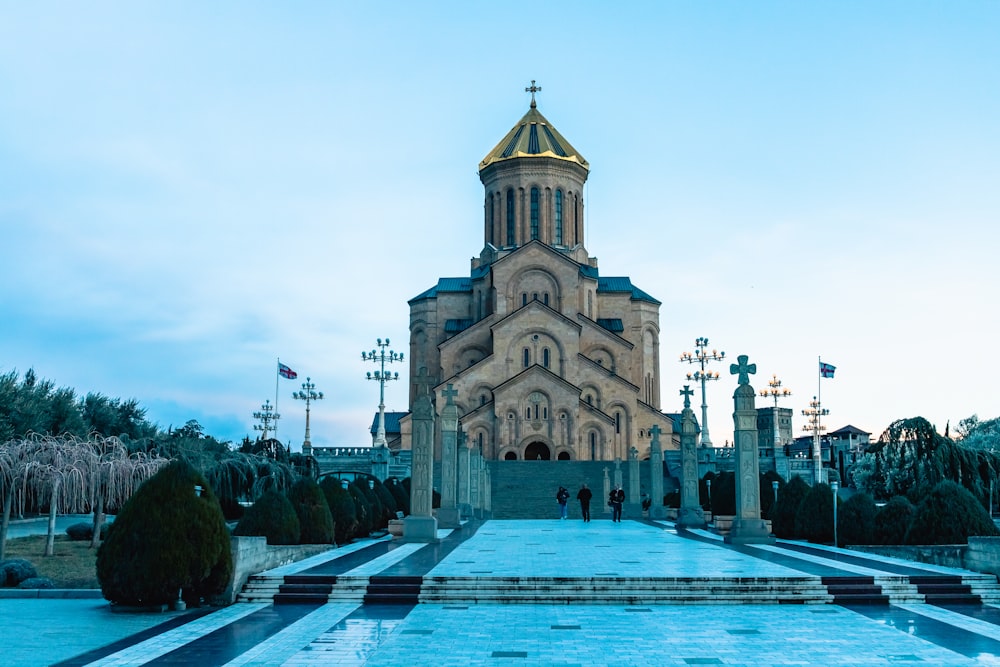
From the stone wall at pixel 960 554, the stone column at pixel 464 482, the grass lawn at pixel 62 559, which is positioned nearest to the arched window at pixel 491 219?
the stone column at pixel 464 482

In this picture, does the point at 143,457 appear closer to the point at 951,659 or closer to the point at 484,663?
the point at 484,663

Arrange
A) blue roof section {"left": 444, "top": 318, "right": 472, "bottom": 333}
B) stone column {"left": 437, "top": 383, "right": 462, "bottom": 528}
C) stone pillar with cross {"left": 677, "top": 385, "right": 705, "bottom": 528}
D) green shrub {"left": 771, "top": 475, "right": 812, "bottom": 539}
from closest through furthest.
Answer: green shrub {"left": 771, "top": 475, "right": 812, "bottom": 539} → stone column {"left": 437, "top": 383, "right": 462, "bottom": 528} → stone pillar with cross {"left": 677, "top": 385, "right": 705, "bottom": 528} → blue roof section {"left": 444, "top": 318, "right": 472, "bottom": 333}

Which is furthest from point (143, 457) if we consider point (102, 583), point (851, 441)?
point (851, 441)

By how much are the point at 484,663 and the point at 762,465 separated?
40908mm

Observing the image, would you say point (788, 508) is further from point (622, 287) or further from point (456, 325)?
point (622, 287)

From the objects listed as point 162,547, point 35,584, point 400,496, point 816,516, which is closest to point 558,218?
point 400,496

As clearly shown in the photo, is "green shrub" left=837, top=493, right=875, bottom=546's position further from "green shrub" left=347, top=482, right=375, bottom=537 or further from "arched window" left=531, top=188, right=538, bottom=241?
"arched window" left=531, top=188, right=538, bottom=241

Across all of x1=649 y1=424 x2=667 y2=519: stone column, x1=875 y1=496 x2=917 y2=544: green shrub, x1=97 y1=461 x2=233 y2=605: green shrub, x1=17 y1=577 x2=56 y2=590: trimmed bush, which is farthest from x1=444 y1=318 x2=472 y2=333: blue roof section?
x1=97 y1=461 x2=233 y2=605: green shrub

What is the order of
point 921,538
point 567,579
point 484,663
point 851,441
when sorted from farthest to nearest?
point 851,441
point 921,538
point 567,579
point 484,663

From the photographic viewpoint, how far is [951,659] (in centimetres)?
771

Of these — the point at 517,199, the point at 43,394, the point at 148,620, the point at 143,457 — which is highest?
the point at 517,199

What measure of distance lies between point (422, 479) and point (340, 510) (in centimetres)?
170

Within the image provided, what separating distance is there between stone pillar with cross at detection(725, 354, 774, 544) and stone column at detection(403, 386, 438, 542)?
593 centimetres

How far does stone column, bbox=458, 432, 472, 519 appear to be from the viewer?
2839 cm
